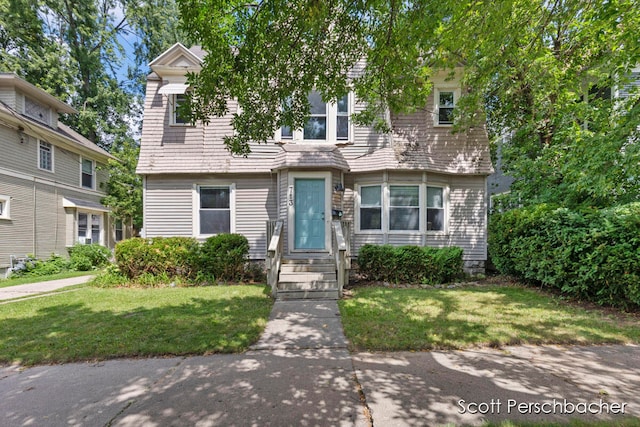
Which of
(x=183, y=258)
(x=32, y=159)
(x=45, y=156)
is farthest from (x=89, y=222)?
(x=183, y=258)

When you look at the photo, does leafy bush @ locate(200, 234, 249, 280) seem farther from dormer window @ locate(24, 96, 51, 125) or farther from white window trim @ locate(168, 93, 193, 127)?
dormer window @ locate(24, 96, 51, 125)

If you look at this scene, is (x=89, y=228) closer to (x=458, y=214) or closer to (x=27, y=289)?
(x=27, y=289)

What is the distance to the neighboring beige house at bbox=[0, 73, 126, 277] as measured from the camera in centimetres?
1109

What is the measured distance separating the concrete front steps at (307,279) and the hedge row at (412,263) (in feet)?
4.34

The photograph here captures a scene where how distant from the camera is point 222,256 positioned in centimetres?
780

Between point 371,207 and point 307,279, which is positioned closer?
point 307,279

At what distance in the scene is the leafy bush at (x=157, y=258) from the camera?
7.83 metres

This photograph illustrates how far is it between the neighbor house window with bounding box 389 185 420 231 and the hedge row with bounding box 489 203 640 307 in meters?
2.45

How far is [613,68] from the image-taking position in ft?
19.7

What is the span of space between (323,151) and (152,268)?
5706mm

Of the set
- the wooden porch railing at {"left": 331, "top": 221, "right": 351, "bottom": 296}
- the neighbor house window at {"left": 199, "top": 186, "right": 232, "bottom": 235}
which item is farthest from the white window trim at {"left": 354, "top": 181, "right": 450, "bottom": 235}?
the neighbor house window at {"left": 199, "top": 186, "right": 232, "bottom": 235}

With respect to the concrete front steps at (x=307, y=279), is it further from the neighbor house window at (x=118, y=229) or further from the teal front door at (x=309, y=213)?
the neighbor house window at (x=118, y=229)

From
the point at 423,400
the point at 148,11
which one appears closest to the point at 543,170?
the point at 423,400

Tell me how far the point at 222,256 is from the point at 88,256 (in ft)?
31.9
